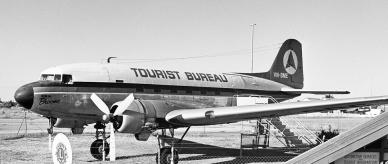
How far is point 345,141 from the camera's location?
6020mm

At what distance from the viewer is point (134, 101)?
13953 mm

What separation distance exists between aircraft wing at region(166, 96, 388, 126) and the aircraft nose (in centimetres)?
456

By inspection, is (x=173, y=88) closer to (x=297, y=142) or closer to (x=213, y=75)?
(x=213, y=75)

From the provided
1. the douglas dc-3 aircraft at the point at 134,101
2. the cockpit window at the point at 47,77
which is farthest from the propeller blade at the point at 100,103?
the cockpit window at the point at 47,77

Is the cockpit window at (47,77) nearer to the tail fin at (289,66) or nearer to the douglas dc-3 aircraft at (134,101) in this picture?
the douglas dc-3 aircraft at (134,101)

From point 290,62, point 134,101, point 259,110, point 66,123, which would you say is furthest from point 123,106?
point 290,62

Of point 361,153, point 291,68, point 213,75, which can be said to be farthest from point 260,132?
point 361,153

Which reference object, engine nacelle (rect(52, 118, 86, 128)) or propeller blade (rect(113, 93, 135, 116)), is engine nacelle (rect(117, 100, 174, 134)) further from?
engine nacelle (rect(52, 118, 86, 128))

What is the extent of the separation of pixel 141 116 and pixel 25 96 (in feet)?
12.6

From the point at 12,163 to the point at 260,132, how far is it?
10.5 meters

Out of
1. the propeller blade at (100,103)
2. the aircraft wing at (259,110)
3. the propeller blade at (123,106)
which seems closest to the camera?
the aircraft wing at (259,110)

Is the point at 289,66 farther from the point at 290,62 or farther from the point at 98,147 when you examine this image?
the point at 98,147

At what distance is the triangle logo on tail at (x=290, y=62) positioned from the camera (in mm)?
24188

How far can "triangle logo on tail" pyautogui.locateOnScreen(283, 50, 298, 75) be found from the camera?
79.4 ft
